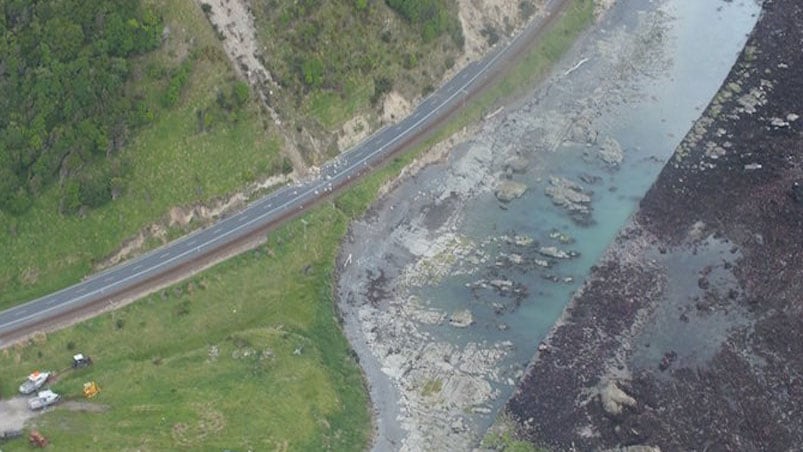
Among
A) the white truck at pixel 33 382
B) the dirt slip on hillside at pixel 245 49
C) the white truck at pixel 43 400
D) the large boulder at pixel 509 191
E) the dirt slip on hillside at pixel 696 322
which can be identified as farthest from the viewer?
the large boulder at pixel 509 191

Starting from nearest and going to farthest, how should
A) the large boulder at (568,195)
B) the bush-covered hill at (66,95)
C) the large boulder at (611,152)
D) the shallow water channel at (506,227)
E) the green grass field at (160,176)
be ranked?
the shallow water channel at (506,227) < the green grass field at (160,176) < the bush-covered hill at (66,95) < the large boulder at (568,195) < the large boulder at (611,152)

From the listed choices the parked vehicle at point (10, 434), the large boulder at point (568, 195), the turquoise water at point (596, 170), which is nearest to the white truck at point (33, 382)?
the parked vehicle at point (10, 434)

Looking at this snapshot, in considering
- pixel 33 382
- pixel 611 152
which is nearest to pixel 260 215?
pixel 33 382

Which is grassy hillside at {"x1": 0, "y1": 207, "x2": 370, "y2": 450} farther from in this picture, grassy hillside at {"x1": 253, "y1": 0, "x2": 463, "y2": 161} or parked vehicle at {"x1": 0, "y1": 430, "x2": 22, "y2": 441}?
grassy hillside at {"x1": 253, "y1": 0, "x2": 463, "y2": 161}

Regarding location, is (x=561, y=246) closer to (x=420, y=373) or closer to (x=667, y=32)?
(x=420, y=373)

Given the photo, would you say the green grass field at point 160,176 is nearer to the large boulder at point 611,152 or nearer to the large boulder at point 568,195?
the large boulder at point 568,195

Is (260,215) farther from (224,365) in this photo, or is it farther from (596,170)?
(596,170)

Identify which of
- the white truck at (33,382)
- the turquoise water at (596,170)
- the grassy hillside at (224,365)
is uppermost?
the white truck at (33,382)
